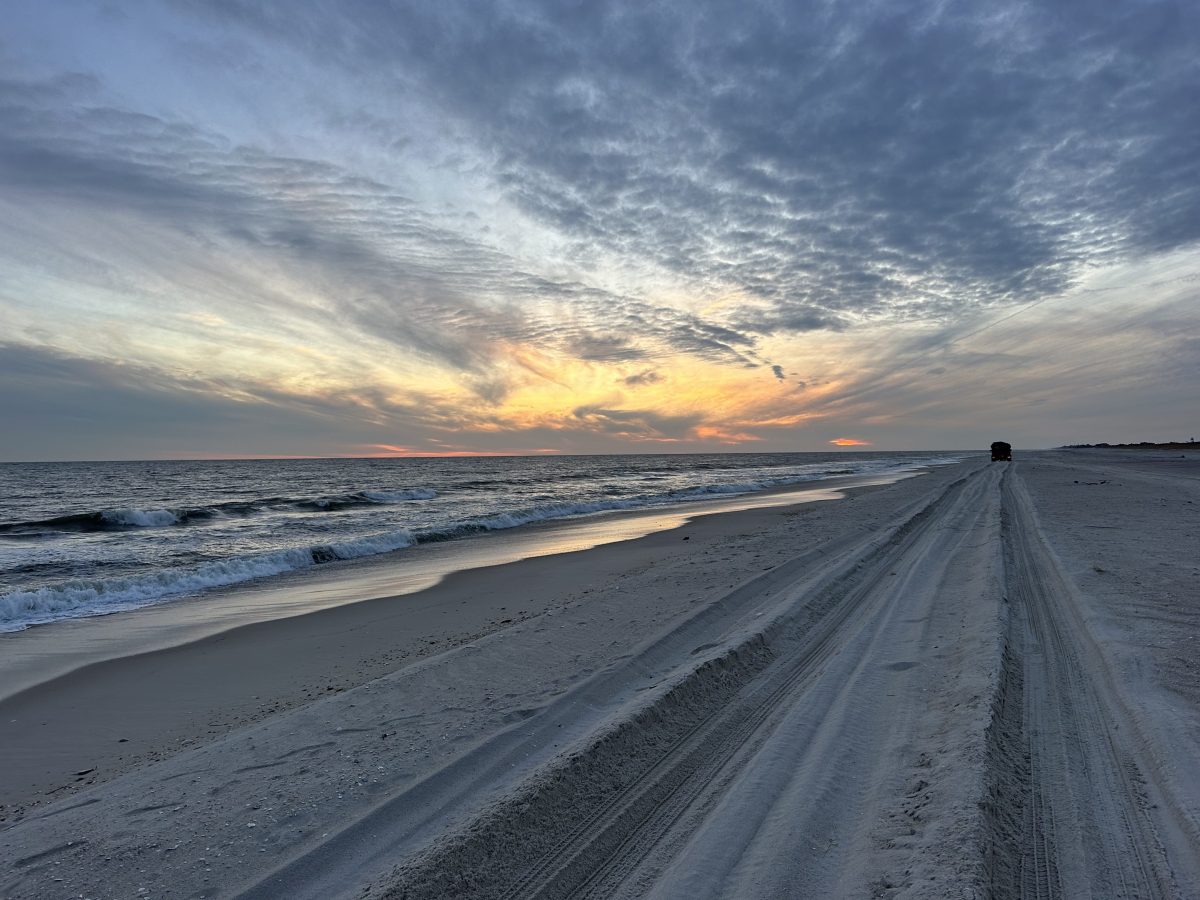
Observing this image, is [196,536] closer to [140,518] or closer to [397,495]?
[140,518]

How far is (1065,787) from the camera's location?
352cm

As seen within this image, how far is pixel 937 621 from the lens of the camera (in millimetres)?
6918

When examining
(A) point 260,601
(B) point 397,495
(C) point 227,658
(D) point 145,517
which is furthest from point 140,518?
(C) point 227,658

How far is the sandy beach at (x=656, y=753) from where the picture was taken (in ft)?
10.0

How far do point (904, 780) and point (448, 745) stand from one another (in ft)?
9.98

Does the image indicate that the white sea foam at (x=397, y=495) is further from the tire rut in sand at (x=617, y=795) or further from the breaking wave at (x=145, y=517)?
the tire rut in sand at (x=617, y=795)

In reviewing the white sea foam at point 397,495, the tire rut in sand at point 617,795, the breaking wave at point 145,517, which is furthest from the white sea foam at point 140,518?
the tire rut in sand at point 617,795

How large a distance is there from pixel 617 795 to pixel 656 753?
1.91 feet

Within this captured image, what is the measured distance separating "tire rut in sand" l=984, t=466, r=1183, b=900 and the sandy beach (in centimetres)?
2

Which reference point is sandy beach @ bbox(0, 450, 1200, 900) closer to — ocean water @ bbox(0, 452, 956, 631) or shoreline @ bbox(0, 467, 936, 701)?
shoreline @ bbox(0, 467, 936, 701)

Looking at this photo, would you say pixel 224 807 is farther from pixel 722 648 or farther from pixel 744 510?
pixel 744 510

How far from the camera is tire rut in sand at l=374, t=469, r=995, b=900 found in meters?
3.08

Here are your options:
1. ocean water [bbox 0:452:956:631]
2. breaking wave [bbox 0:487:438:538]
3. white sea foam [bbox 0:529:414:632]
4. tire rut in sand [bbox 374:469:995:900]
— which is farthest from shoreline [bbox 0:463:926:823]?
breaking wave [bbox 0:487:438:538]

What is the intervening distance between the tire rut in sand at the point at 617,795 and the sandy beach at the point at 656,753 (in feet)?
0.07
